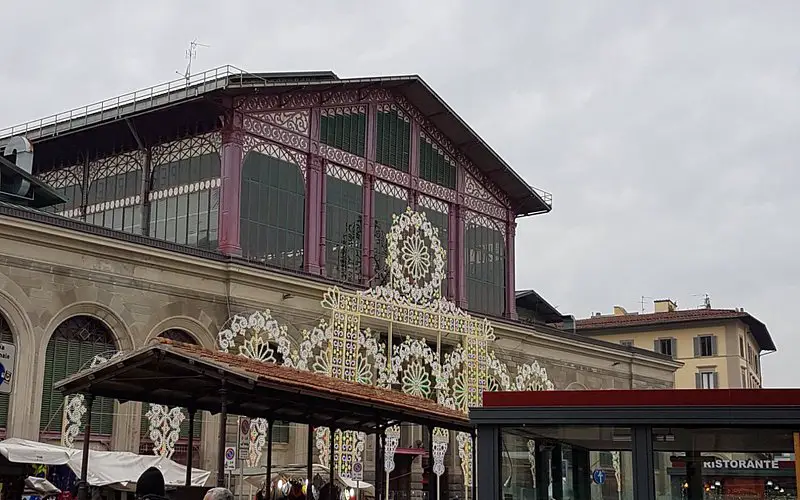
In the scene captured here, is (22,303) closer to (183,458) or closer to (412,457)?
(183,458)

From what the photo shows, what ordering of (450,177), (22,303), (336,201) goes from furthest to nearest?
(450,177), (336,201), (22,303)

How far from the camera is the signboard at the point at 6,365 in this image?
2556 cm

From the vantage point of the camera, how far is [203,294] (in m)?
30.7

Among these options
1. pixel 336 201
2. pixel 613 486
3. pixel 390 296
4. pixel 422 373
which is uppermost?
pixel 336 201

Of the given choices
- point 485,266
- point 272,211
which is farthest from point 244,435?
point 485,266

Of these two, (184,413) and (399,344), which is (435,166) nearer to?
(399,344)

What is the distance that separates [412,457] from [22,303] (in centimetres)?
1631

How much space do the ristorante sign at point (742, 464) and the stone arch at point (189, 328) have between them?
1752 cm

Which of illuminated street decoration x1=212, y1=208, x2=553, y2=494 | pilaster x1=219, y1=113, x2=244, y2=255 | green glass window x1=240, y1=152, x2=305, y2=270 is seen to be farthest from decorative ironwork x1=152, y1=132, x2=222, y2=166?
illuminated street decoration x1=212, y1=208, x2=553, y2=494

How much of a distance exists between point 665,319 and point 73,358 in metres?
49.5

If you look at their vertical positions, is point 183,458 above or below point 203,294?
below

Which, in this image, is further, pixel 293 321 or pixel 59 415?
pixel 293 321

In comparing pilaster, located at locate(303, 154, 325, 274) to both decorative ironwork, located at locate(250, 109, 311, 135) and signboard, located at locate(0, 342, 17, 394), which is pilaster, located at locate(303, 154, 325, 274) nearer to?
decorative ironwork, located at locate(250, 109, 311, 135)

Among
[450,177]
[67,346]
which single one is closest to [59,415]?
[67,346]
